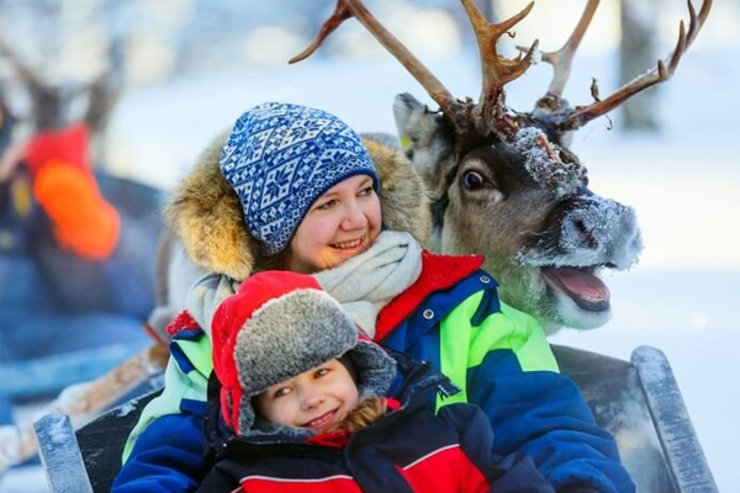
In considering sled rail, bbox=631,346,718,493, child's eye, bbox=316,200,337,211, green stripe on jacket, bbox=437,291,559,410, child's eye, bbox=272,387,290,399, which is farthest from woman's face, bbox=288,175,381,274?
sled rail, bbox=631,346,718,493

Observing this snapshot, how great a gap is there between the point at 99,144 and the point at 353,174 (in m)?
6.55

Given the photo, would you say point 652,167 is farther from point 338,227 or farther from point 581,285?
point 338,227

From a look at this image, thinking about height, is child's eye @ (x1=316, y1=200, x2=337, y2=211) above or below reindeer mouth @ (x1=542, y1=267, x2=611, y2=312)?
above

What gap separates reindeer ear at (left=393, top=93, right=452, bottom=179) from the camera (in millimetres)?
4145

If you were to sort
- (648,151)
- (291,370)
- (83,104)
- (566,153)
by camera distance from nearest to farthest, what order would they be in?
1. (291,370)
2. (566,153)
3. (83,104)
4. (648,151)

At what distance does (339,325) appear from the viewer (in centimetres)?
258

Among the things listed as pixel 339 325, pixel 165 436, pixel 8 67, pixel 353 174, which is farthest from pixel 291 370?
pixel 8 67

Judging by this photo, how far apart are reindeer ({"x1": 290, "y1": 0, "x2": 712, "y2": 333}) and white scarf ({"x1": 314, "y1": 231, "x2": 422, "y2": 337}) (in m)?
0.67

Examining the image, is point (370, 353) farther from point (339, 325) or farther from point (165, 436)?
point (165, 436)

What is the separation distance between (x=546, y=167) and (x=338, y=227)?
0.83 m

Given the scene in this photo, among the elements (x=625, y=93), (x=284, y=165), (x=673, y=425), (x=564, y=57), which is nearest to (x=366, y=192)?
(x=284, y=165)

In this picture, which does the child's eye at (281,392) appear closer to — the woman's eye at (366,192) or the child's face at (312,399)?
the child's face at (312,399)

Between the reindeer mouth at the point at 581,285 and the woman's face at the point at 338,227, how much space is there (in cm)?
72

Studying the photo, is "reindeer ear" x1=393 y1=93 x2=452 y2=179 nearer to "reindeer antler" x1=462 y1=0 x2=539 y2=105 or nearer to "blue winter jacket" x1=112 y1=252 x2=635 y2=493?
"reindeer antler" x1=462 y1=0 x2=539 y2=105
